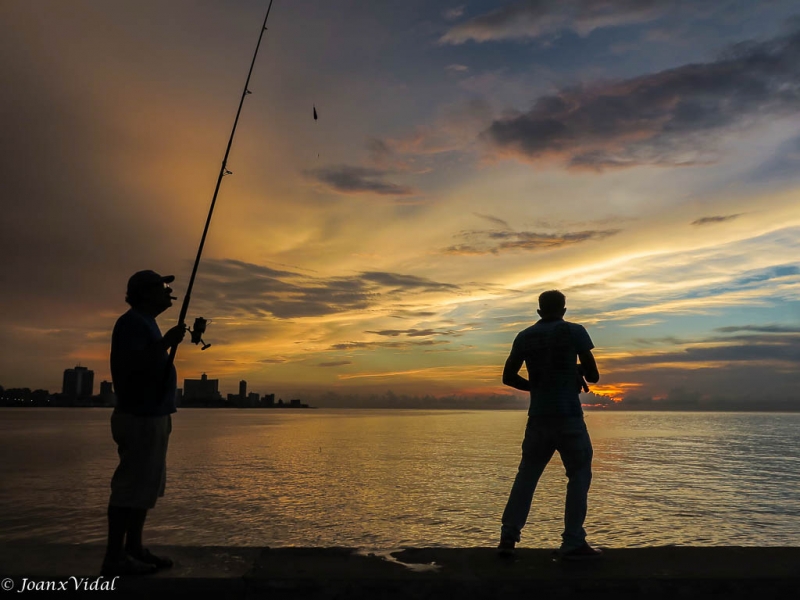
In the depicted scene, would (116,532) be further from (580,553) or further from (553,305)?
(553,305)

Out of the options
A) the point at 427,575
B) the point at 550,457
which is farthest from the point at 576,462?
the point at 427,575

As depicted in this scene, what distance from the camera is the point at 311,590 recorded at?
3445 mm

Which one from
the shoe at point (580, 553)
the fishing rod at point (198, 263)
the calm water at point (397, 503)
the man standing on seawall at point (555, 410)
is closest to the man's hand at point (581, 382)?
the man standing on seawall at point (555, 410)

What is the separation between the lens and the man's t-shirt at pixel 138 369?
378 centimetres

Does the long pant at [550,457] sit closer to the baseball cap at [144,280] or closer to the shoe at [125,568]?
the shoe at [125,568]

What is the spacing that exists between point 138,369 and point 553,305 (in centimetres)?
300

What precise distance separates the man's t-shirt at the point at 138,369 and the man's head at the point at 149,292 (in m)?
0.17

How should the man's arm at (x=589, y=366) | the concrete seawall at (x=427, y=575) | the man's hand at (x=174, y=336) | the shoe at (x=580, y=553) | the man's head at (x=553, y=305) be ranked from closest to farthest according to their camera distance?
the concrete seawall at (x=427, y=575) < the man's hand at (x=174, y=336) < the shoe at (x=580, y=553) < the man's arm at (x=589, y=366) < the man's head at (x=553, y=305)

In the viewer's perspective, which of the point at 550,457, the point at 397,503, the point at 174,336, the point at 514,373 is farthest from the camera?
the point at 397,503

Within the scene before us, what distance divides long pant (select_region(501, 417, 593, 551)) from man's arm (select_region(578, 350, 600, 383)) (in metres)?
0.33

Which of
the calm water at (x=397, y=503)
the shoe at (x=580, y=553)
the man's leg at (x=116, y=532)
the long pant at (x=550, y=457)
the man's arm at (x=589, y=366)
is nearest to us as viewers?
the man's leg at (x=116, y=532)

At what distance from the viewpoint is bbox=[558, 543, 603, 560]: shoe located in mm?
4027

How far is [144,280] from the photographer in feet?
13.4

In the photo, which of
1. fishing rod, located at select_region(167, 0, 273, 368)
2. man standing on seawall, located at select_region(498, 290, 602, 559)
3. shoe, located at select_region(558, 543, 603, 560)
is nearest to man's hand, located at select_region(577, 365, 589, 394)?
man standing on seawall, located at select_region(498, 290, 602, 559)
